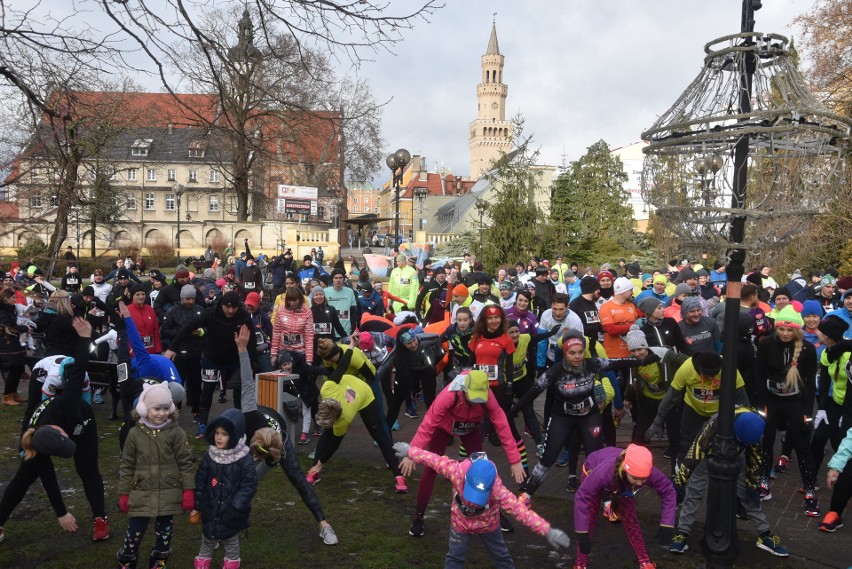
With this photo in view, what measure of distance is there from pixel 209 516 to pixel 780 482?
227 inches

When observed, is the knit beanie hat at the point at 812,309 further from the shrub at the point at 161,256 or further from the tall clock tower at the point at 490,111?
the tall clock tower at the point at 490,111

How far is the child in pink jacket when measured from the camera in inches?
185

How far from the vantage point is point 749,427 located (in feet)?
18.5

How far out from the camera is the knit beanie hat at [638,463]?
199 inches

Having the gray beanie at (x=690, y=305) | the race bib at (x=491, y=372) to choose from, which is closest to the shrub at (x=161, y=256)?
the race bib at (x=491, y=372)

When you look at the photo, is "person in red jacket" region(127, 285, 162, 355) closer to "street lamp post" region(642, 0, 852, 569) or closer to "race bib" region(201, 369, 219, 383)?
"race bib" region(201, 369, 219, 383)

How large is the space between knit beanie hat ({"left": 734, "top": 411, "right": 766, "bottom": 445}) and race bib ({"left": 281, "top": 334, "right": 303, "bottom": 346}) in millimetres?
5673

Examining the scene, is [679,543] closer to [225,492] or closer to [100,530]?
[225,492]

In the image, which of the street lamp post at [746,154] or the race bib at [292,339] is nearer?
the street lamp post at [746,154]

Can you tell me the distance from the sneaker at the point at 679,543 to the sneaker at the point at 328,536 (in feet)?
8.84

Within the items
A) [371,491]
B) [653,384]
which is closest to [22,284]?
[371,491]

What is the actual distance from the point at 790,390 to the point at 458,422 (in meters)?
3.19

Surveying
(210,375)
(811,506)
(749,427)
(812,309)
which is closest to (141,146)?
(210,375)

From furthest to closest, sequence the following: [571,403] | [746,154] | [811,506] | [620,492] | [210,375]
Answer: [210,375], [811,506], [571,403], [620,492], [746,154]
